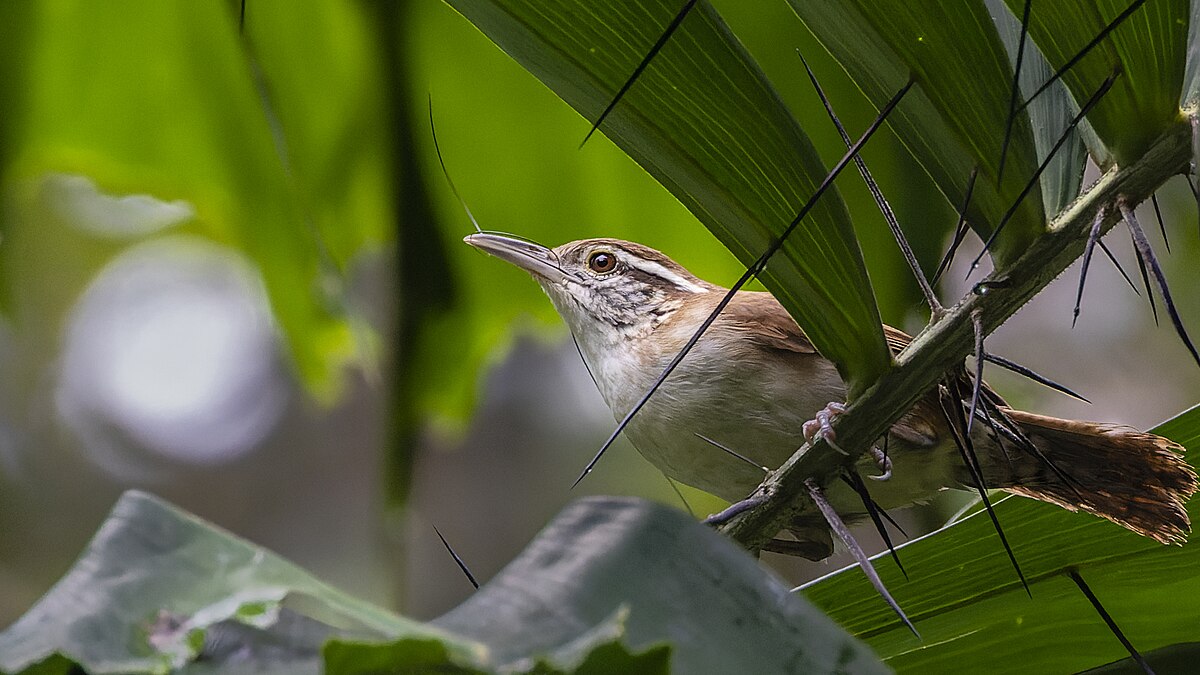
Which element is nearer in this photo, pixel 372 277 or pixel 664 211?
pixel 664 211

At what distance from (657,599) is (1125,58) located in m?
0.62

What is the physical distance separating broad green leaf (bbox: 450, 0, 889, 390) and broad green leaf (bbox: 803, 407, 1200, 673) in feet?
1.37

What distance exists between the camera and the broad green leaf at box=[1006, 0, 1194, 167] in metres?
0.82

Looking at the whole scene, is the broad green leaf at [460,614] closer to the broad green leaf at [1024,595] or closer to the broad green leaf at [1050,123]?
the broad green leaf at [1050,123]

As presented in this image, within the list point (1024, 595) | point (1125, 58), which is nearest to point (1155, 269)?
point (1125, 58)

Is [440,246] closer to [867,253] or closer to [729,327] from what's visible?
[729,327]

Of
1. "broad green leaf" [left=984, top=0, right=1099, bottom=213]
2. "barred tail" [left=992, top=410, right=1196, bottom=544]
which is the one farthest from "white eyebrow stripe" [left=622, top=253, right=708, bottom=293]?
"broad green leaf" [left=984, top=0, right=1099, bottom=213]

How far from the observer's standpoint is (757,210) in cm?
87

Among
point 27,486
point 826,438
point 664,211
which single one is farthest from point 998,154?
point 27,486

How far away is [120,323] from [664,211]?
288 inches

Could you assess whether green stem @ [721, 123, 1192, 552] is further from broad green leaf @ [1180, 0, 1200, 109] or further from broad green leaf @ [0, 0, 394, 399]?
broad green leaf @ [0, 0, 394, 399]

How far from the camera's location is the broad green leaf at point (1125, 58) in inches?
32.3

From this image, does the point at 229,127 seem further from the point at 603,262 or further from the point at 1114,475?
the point at 1114,475

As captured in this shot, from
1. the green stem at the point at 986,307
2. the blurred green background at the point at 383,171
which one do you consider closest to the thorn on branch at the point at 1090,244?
→ the green stem at the point at 986,307
